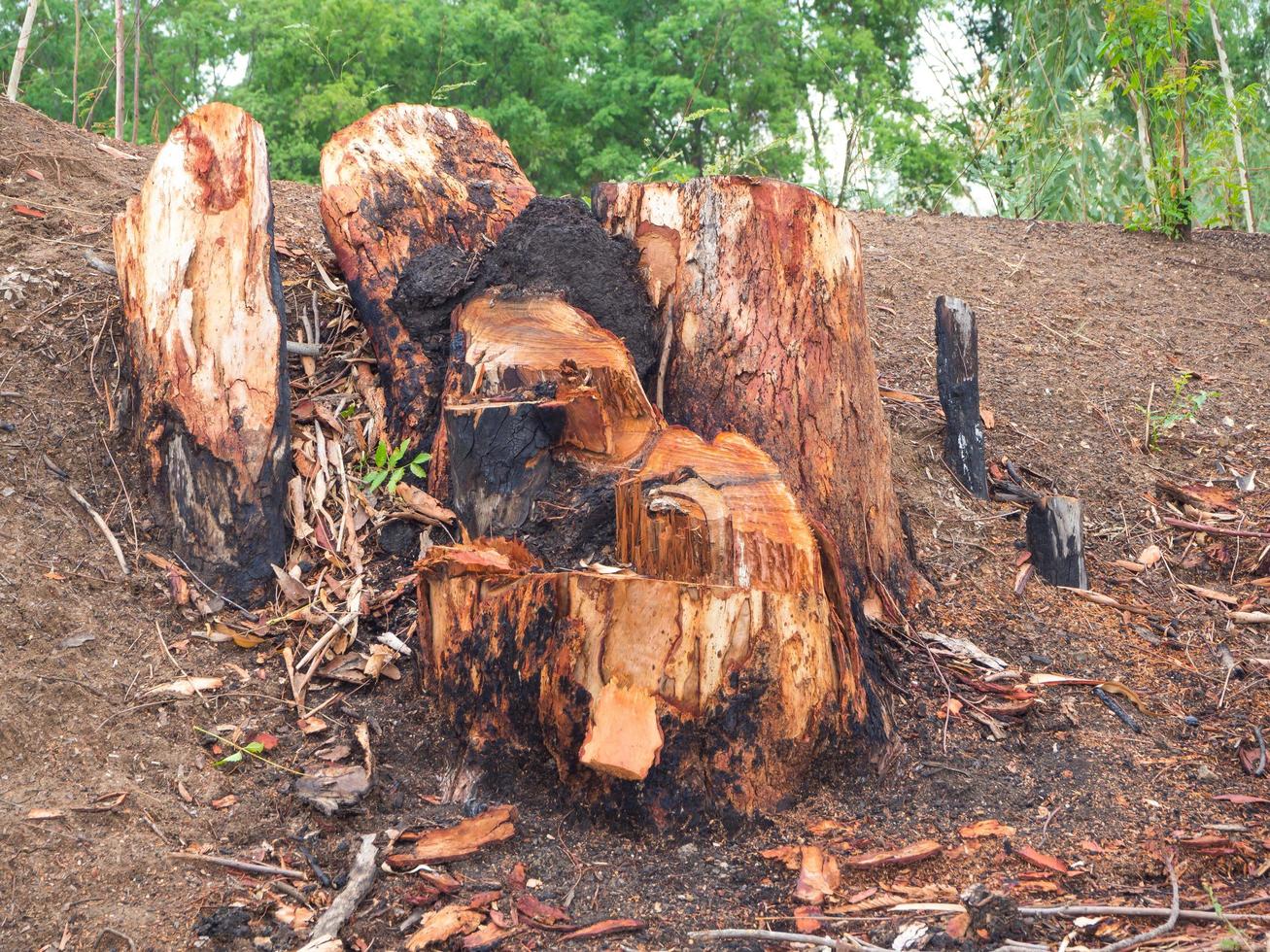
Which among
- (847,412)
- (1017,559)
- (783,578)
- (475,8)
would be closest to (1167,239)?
(1017,559)

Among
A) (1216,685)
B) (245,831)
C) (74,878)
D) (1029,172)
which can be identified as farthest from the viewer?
(1029,172)

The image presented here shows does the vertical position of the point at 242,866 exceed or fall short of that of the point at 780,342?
it falls short

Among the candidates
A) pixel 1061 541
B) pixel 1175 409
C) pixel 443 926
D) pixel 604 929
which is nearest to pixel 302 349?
pixel 443 926

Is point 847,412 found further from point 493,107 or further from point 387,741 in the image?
point 493,107

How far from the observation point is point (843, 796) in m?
2.72

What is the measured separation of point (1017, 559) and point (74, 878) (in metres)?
3.24

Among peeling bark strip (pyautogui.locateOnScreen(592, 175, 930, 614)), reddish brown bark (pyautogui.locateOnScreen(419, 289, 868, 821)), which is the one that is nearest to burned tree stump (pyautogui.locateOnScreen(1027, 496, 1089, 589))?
peeling bark strip (pyautogui.locateOnScreen(592, 175, 930, 614))

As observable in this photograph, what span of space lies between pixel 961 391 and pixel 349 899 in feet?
10.3

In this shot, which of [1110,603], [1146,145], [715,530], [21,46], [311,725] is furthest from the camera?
[1146,145]

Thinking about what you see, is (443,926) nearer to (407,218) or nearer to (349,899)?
(349,899)

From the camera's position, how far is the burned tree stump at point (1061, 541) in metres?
3.93

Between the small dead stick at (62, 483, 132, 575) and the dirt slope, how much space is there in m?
0.03

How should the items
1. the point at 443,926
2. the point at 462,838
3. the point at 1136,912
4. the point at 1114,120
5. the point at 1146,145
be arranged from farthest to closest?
the point at 1114,120, the point at 1146,145, the point at 462,838, the point at 443,926, the point at 1136,912

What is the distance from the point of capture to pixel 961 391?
14.3 ft
